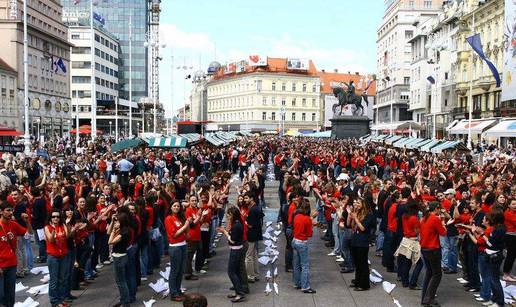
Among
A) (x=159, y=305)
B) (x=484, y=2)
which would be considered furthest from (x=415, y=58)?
(x=159, y=305)

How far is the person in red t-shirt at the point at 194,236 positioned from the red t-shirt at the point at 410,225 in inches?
144

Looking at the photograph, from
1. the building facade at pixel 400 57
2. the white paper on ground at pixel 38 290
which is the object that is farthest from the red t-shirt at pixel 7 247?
the building facade at pixel 400 57

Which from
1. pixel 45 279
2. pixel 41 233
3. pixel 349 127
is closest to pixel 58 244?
pixel 45 279

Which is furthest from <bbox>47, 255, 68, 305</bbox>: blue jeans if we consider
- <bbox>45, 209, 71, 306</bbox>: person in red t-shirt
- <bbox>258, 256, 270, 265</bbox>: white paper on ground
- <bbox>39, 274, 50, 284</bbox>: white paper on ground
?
<bbox>258, 256, 270, 265</bbox>: white paper on ground

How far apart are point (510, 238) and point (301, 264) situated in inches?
157

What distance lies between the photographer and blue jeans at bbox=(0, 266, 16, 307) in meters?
7.77

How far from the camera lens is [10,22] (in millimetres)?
63719

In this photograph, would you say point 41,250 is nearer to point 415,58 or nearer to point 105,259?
point 105,259

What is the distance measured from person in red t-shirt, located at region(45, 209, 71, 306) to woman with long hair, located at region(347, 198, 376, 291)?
15.7 ft

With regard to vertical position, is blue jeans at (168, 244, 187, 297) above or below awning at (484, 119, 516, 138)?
below

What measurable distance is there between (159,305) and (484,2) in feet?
174

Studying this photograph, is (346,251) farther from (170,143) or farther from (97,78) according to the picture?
(97,78)

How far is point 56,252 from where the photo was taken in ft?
26.8

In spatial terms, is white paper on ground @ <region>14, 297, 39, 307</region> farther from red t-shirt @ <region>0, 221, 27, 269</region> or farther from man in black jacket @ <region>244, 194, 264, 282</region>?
man in black jacket @ <region>244, 194, 264, 282</region>
